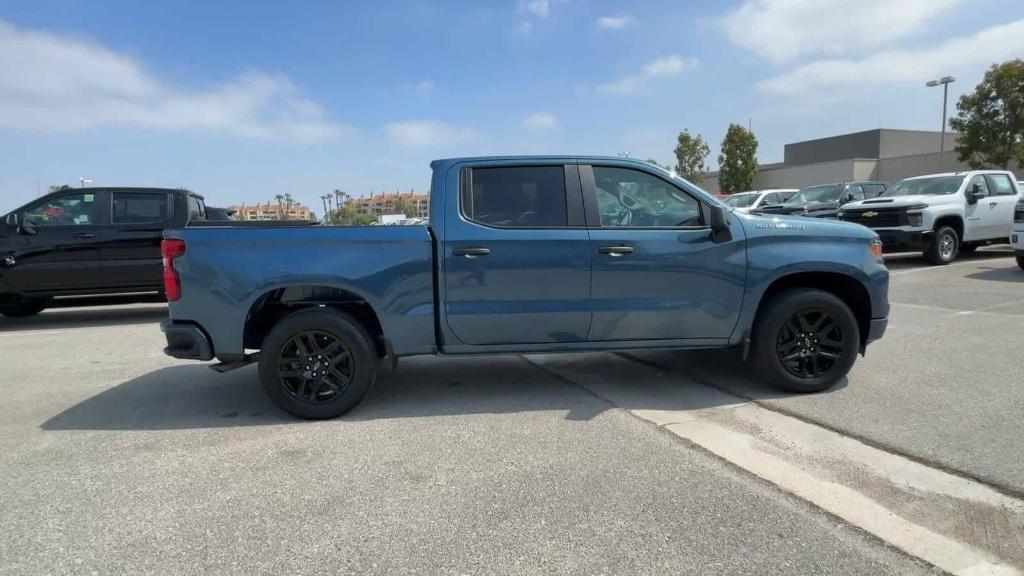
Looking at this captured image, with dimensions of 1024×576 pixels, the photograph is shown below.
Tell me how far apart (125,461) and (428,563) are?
2.29 meters

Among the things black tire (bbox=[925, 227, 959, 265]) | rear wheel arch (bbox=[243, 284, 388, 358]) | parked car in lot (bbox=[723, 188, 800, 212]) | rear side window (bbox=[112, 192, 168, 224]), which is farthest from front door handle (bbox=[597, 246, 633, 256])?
parked car in lot (bbox=[723, 188, 800, 212])

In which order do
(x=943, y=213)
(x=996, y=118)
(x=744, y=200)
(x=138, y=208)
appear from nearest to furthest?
(x=138, y=208) → (x=943, y=213) → (x=744, y=200) → (x=996, y=118)

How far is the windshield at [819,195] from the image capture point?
1848 cm

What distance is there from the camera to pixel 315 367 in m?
4.32

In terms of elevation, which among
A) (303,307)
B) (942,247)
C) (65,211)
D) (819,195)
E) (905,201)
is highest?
(819,195)

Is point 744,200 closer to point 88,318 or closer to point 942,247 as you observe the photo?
point 942,247

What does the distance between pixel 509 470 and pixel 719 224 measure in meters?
2.34

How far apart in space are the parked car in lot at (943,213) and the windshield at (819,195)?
4937mm

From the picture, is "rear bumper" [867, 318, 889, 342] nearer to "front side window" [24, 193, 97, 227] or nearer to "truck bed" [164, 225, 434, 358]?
"truck bed" [164, 225, 434, 358]

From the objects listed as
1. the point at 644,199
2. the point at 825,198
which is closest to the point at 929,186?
the point at 825,198

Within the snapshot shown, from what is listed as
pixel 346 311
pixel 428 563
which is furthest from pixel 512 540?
pixel 346 311

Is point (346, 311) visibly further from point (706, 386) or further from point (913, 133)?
point (913, 133)

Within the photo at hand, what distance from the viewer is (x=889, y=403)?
173 inches

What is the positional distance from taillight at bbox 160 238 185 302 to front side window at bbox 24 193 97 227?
5695mm
